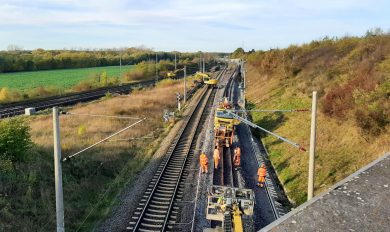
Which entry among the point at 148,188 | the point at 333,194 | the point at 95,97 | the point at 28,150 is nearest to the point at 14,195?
the point at 28,150

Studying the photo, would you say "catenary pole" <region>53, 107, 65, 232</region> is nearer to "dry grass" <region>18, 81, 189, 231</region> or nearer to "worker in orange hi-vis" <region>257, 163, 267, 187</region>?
"dry grass" <region>18, 81, 189, 231</region>

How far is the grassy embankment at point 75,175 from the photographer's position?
1559cm

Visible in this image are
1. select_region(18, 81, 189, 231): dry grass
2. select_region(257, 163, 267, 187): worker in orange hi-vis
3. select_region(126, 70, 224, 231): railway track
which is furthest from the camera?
select_region(257, 163, 267, 187): worker in orange hi-vis

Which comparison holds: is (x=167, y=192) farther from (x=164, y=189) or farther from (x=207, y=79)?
(x=207, y=79)

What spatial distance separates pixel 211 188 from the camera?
591 inches

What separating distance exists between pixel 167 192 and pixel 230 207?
234 inches

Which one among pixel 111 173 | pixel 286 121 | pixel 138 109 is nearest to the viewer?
pixel 111 173

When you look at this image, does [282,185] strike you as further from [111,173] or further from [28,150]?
[28,150]

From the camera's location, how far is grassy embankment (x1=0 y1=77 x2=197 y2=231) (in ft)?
51.2

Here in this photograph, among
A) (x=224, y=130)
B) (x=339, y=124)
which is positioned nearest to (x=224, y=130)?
(x=224, y=130)

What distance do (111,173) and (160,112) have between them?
20643 mm

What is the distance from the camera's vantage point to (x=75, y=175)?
2031 cm

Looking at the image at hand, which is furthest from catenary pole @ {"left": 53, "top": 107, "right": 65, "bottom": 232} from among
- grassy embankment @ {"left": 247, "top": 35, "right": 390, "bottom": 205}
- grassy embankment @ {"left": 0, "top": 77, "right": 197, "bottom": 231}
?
grassy embankment @ {"left": 247, "top": 35, "right": 390, "bottom": 205}

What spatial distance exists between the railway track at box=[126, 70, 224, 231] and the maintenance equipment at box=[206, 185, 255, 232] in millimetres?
2161
